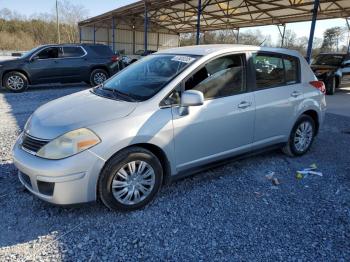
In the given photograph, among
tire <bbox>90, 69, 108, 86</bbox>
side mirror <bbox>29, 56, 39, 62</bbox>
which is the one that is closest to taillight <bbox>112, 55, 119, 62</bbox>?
tire <bbox>90, 69, 108, 86</bbox>

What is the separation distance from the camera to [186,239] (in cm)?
285

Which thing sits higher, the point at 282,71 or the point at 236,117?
the point at 282,71

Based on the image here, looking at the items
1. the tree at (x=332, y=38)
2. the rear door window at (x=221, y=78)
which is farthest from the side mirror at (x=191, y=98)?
the tree at (x=332, y=38)

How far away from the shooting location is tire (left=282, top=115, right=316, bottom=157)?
4730 mm

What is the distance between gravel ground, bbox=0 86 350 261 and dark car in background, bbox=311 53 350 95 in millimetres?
9404

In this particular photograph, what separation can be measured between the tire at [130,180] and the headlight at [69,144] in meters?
0.29

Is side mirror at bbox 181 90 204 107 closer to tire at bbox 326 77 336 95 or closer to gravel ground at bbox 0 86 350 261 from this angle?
gravel ground at bbox 0 86 350 261

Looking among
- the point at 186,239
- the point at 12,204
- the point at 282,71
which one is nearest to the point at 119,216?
the point at 186,239

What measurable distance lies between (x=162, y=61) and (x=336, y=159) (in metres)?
3.26

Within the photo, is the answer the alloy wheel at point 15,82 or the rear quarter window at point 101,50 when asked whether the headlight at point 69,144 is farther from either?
the rear quarter window at point 101,50

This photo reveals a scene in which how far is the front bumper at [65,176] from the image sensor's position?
280cm

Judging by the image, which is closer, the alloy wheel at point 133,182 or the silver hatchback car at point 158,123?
the silver hatchback car at point 158,123

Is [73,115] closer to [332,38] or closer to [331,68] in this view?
[331,68]

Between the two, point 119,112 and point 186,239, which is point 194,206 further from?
point 119,112
